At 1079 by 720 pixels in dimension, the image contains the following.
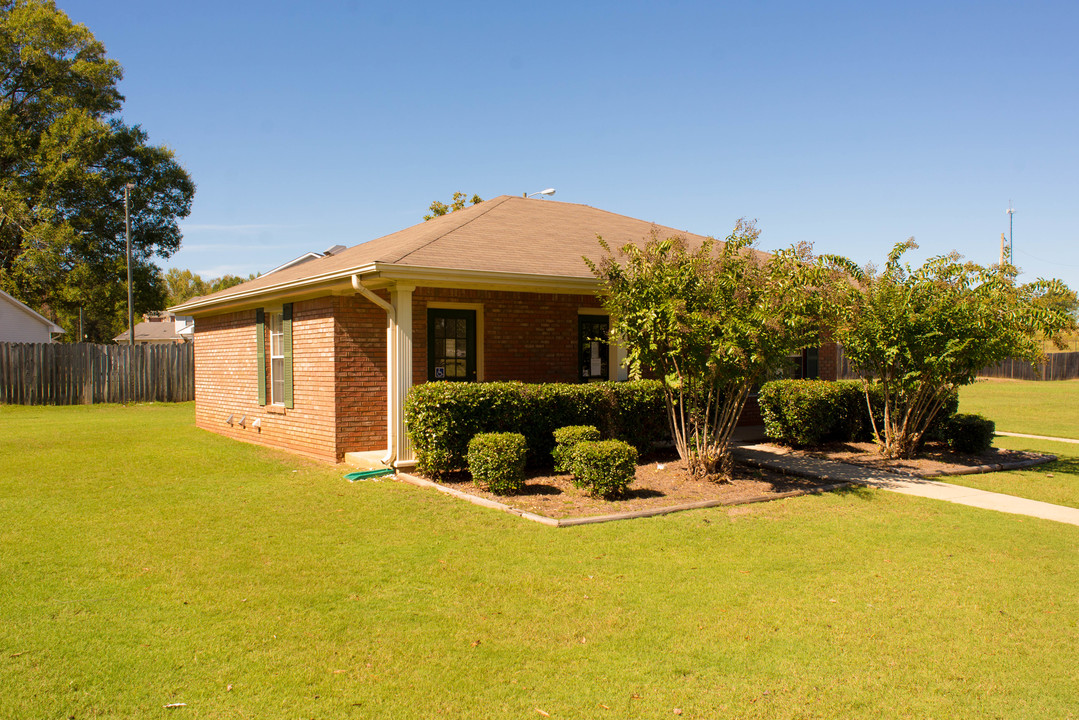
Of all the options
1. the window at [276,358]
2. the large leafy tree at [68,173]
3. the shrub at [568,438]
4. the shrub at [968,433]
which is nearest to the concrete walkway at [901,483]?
the shrub at [968,433]

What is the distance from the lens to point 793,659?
420 centimetres

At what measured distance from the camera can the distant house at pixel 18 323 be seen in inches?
1291

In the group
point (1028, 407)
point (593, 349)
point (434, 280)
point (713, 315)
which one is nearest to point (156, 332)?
point (593, 349)

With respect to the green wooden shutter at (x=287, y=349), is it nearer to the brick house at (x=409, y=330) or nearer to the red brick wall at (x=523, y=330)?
the brick house at (x=409, y=330)

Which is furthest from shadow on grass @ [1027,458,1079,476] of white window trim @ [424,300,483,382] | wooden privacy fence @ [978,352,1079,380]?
wooden privacy fence @ [978,352,1079,380]

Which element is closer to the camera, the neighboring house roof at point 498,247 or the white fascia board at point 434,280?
the white fascia board at point 434,280

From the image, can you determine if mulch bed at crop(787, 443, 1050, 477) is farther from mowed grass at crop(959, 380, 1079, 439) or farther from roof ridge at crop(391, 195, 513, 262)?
roof ridge at crop(391, 195, 513, 262)

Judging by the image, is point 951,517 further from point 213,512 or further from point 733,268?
point 213,512

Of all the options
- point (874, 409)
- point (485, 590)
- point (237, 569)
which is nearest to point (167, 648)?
point (237, 569)

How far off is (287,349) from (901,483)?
9.48 metres

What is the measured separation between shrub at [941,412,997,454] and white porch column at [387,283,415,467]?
889 centimetres

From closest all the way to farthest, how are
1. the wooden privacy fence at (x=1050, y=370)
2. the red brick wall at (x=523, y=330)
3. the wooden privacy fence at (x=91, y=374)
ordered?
the red brick wall at (x=523, y=330) < the wooden privacy fence at (x=91, y=374) < the wooden privacy fence at (x=1050, y=370)

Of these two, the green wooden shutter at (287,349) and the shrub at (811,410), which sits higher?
the green wooden shutter at (287,349)

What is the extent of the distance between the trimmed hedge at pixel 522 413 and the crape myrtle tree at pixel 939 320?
330cm
